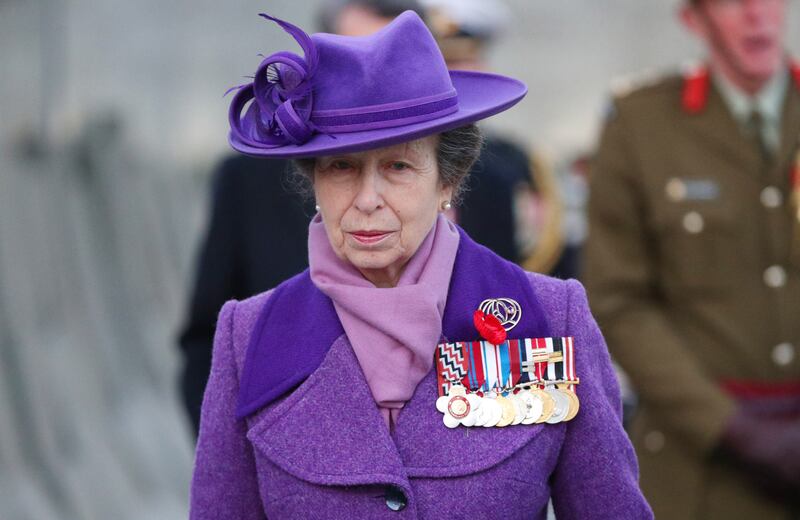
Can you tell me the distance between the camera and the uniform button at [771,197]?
4664mm

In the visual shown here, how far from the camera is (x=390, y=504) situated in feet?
9.19

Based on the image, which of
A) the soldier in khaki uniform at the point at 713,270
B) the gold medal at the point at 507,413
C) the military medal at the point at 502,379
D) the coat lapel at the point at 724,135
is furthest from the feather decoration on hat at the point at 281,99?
the coat lapel at the point at 724,135

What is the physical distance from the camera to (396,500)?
2.80 metres

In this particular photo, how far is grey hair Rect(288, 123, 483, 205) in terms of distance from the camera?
2855 millimetres

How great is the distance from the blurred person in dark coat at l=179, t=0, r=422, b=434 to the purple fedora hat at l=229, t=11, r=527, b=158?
57.5 inches

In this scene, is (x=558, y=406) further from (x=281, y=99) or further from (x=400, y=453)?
(x=281, y=99)

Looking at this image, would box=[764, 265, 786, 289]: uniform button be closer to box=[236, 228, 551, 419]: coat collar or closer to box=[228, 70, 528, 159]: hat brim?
box=[236, 228, 551, 419]: coat collar

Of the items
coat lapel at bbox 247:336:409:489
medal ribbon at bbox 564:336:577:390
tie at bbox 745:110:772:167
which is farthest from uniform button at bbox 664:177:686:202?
coat lapel at bbox 247:336:409:489

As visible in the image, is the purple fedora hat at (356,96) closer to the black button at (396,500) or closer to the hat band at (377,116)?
the hat band at (377,116)

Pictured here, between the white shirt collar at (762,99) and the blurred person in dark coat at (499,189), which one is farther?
the white shirt collar at (762,99)

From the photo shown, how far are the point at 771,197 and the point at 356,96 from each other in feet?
7.34

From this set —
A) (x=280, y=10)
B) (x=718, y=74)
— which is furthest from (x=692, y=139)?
(x=280, y=10)

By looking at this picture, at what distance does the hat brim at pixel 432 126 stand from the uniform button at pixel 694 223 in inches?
74.2

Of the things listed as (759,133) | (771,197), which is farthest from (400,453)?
(759,133)
